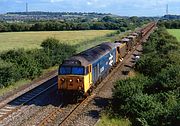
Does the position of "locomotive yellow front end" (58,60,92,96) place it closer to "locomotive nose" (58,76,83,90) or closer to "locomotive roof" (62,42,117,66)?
"locomotive nose" (58,76,83,90)

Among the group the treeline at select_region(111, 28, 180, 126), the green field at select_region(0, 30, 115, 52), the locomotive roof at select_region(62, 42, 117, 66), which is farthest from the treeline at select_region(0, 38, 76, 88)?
the green field at select_region(0, 30, 115, 52)

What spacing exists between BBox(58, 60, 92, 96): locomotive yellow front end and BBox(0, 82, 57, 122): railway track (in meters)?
2.93

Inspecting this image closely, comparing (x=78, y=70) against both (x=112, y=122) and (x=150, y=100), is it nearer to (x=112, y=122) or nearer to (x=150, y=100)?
(x=112, y=122)

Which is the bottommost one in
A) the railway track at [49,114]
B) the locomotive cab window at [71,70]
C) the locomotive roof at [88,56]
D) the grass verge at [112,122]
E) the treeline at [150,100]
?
the railway track at [49,114]

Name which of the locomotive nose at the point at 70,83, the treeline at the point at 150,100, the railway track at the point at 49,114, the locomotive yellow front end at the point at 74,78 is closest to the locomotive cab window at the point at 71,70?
the locomotive yellow front end at the point at 74,78

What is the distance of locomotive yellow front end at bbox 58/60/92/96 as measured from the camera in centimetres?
2480

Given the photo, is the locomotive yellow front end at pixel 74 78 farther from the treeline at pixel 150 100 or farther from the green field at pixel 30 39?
the green field at pixel 30 39

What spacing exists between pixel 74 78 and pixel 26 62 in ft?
42.2

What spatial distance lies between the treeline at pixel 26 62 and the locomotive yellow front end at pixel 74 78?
315 inches

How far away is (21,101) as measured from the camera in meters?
26.3

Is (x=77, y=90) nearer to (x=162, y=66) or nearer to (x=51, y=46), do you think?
(x=162, y=66)

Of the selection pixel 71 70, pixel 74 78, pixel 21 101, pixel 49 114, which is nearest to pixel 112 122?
pixel 49 114

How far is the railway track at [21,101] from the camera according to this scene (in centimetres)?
2345

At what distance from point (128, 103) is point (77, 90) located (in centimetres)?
446
